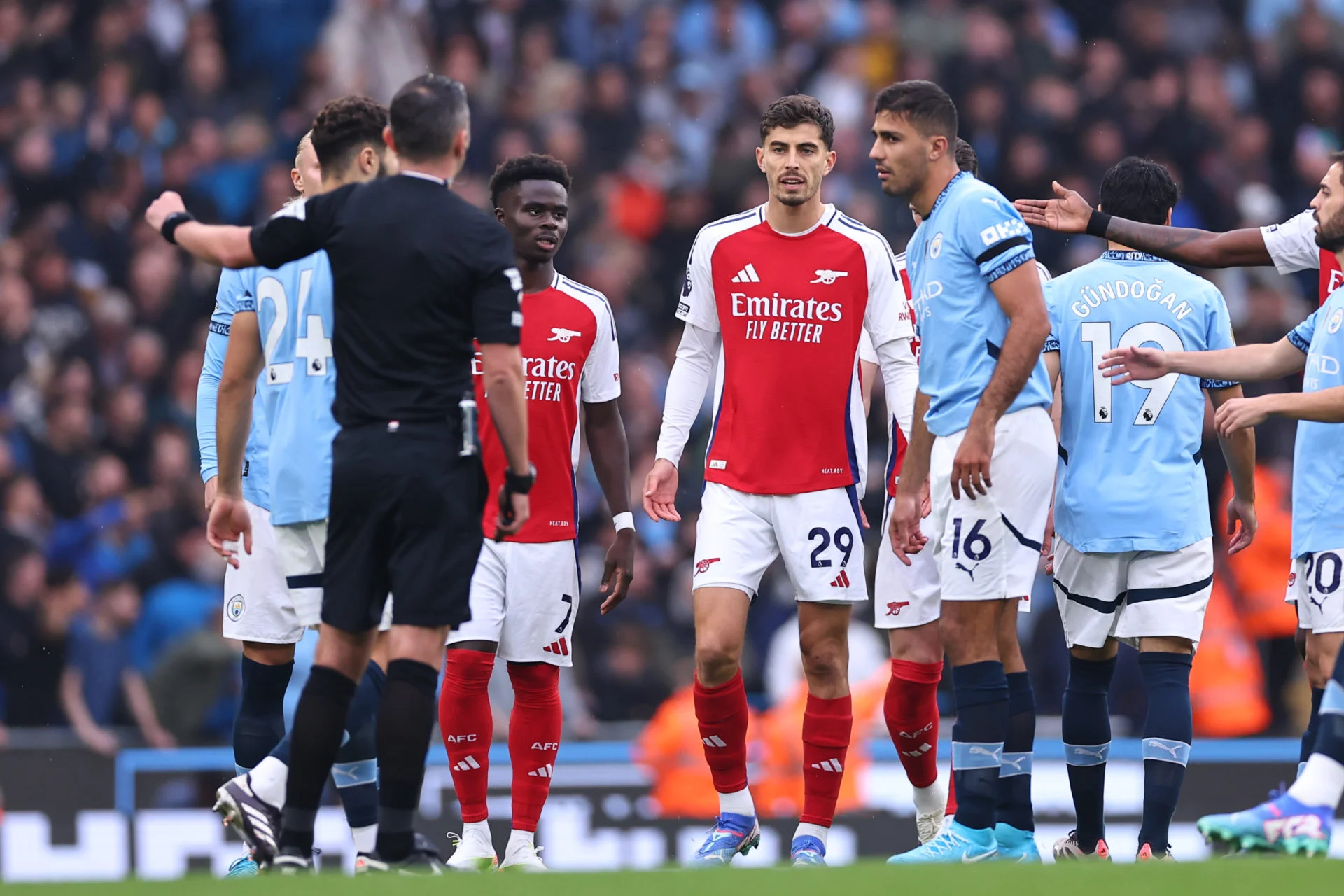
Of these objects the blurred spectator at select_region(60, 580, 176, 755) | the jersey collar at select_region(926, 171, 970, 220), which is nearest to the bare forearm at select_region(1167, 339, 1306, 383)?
the jersey collar at select_region(926, 171, 970, 220)

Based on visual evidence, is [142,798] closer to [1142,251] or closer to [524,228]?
[524,228]

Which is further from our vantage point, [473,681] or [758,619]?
[758,619]

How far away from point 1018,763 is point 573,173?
9359 mm

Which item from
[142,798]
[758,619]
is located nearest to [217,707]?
[142,798]

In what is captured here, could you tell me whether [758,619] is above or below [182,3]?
below

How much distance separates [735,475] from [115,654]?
635 cm

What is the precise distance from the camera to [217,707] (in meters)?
12.1

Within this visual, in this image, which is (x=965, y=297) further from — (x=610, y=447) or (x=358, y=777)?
(x=358, y=777)

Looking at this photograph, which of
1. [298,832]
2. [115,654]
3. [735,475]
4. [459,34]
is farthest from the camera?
[459,34]

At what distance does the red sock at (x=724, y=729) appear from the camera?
25.7 ft

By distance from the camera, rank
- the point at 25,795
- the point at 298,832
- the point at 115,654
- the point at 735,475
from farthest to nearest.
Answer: the point at 115,654 < the point at 25,795 < the point at 735,475 < the point at 298,832

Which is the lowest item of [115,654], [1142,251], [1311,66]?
[115,654]

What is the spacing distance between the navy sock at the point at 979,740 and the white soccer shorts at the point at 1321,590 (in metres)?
1.22

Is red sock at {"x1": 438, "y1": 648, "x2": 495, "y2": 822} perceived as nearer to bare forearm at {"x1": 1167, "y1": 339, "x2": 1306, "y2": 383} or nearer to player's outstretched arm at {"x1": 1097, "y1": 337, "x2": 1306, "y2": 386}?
player's outstretched arm at {"x1": 1097, "y1": 337, "x2": 1306, "y2": 386}
